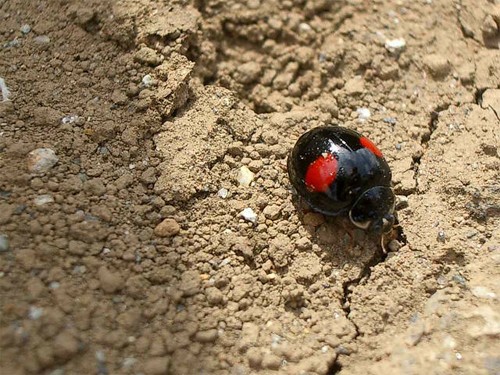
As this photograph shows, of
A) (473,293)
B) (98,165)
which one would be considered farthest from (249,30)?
(473,293)

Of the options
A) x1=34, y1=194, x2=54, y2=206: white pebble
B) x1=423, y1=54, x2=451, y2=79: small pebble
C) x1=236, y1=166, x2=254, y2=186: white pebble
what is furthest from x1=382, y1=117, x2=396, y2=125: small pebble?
x1=34, y1=194, x2=54, y2=206: white pebble

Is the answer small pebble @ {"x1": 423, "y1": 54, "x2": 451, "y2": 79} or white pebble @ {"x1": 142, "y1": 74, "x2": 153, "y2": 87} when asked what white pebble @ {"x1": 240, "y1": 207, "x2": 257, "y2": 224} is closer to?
white pebble @ {"x1": 142, "y1": 74, "x2": 153, "y2": 87}

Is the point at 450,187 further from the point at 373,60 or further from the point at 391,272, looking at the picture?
the point at 373,60

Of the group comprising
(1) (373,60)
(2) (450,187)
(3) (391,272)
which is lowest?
(3) (391,272)

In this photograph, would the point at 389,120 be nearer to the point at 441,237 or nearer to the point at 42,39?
the point at 441,237

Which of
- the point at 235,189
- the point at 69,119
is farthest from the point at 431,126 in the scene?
the point at 69,119

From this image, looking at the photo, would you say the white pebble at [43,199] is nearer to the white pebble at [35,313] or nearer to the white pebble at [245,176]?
the white pebble at [35,313]
